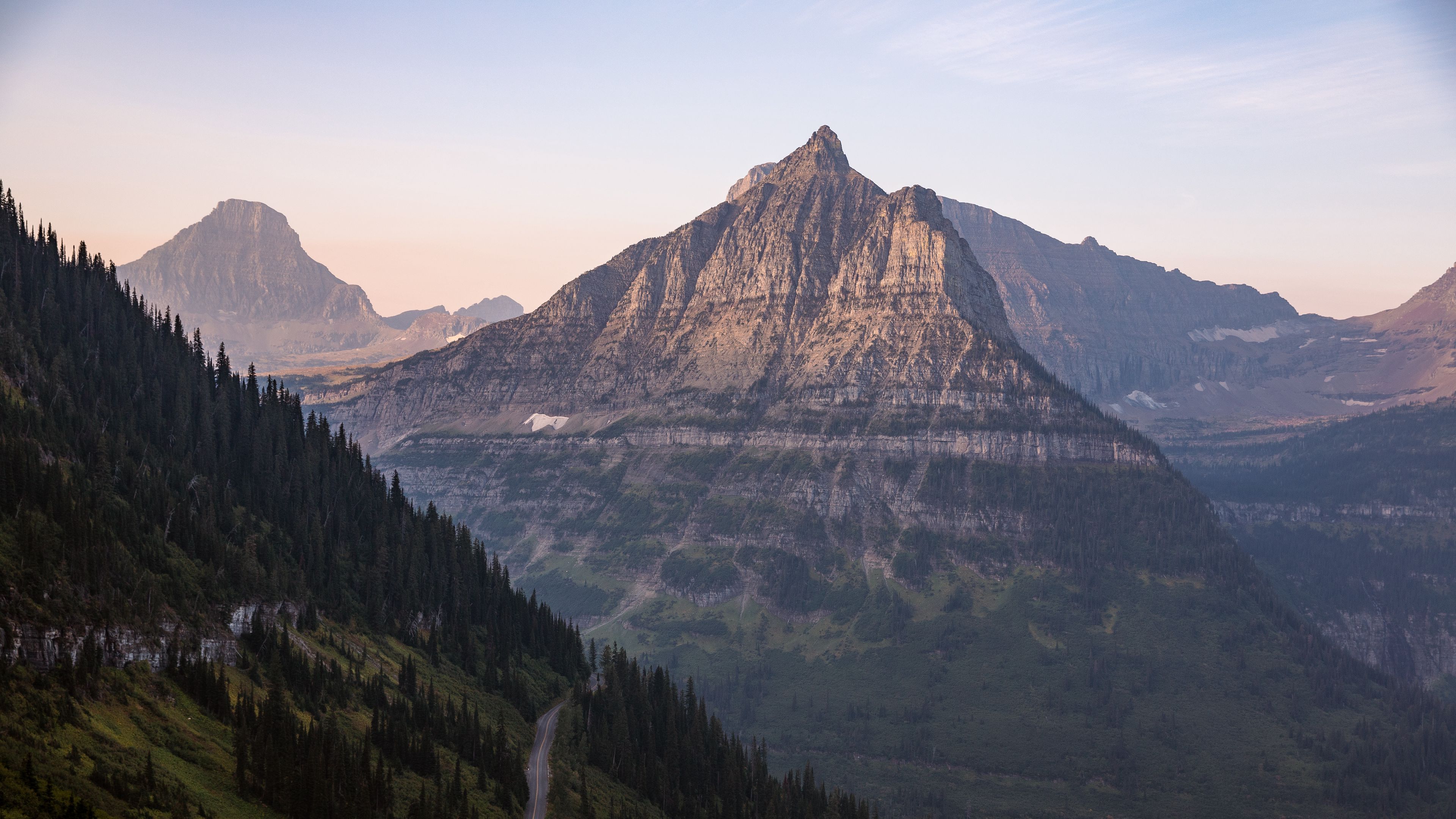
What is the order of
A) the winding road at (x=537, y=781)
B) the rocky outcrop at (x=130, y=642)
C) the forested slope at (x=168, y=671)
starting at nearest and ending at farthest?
1. the forested slope at (x=168, y=671)
2. the rocky outcrop at (x=130, y=642)
3. the winding road at (x=537, y=781)

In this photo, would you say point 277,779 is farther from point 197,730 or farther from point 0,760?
point 0,760

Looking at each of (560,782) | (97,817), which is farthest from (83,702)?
(560,782)

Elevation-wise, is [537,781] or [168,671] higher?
[168,671]

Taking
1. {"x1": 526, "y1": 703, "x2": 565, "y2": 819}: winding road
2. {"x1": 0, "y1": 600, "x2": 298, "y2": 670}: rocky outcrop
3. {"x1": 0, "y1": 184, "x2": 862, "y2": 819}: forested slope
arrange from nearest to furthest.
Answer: {"x1": 0, "y1": 184, "x2": 862, "y2": 819}: forested slope, {"x1": 0, "y1": 600, "x2": 298, "y2": 670}: rocky outcrop, {"x1": 526, "y1": 703, "x2": 565, "y2": 819}: winding road

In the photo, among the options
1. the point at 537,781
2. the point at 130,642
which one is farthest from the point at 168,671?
the point at 537,781

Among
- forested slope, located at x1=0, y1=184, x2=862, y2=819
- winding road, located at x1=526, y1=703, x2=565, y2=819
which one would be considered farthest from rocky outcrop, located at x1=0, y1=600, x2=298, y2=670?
winding road, located at x1=526, y1=703, x2=565, y2=819

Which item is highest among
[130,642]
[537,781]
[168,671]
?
[130,642]

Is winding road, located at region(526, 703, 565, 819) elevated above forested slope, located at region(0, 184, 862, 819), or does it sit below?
below

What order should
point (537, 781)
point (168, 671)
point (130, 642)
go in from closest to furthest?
point (130, 642)
point (168, 671)
point (537, 781)

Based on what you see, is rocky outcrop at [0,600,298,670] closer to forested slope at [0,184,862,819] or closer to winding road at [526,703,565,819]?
forested slope at [0,184,862,819]

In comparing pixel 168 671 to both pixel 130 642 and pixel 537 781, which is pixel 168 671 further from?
pixel 537 781

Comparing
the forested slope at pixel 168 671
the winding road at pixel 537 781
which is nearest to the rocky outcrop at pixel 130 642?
the forested slope at pixel 168 671

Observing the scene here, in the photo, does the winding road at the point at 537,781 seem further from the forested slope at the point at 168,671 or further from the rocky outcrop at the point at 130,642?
the rocky outcrop at the point at 130,642

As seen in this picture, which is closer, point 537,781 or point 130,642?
point 130,642
